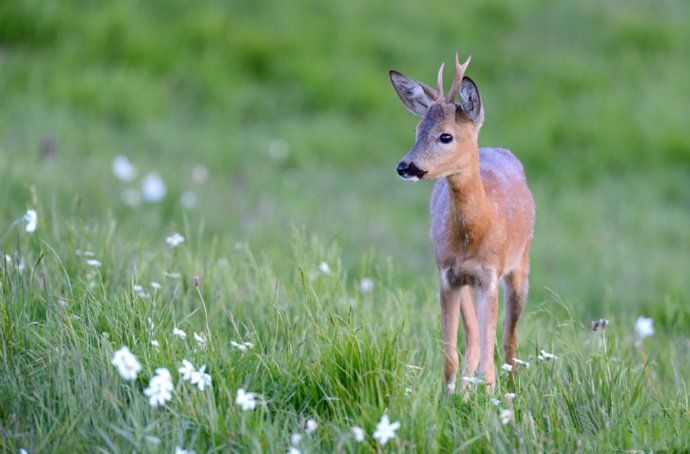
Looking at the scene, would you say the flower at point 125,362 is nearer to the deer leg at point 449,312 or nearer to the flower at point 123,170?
the deer leg at point 449,312

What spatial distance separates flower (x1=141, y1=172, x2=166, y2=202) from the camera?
8.67m

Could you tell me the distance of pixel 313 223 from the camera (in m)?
9.01

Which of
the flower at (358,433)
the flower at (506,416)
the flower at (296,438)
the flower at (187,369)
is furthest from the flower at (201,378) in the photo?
the flower at (506,416)

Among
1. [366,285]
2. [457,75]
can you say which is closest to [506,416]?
[457,75]

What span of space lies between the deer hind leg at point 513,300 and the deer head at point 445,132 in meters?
0.90

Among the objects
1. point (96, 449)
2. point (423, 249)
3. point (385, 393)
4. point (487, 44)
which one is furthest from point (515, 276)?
point (487, 44)

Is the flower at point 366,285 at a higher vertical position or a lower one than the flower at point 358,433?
lower

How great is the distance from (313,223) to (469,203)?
4184mm

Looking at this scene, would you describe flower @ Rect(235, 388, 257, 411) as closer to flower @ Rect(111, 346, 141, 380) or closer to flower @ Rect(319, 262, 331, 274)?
flower @ Rect(111, 346, 141, 380)

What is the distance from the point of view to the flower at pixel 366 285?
5871 millimetres

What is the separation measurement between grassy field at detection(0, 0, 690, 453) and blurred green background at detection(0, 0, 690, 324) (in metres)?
0.03

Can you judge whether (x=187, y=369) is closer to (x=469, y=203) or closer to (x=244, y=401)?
(x=244, y=401)

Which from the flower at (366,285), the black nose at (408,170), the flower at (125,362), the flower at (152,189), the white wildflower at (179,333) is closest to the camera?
the flower at (125,362)

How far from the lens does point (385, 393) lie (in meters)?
4.04
